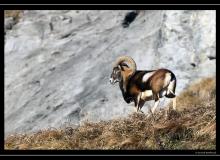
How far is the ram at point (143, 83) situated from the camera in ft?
56.4

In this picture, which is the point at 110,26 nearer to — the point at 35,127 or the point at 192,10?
the point at 192,10

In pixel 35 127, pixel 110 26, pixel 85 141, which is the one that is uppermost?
pixel 85 141

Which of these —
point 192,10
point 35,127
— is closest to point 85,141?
point 35,127

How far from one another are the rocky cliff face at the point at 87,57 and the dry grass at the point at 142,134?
452 inches

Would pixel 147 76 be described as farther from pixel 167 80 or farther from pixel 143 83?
pixel 167 80

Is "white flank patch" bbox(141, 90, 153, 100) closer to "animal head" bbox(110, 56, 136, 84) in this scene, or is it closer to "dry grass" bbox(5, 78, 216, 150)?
"animal head" bbox(110, 56, 136, 84)

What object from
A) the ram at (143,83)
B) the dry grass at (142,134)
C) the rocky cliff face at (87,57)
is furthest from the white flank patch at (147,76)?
the rocky cliff face at (87,57)

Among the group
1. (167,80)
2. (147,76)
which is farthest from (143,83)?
(167,80)

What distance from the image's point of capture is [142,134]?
50.7 ft

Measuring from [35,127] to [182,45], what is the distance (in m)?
6.16

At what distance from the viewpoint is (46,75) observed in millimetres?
34062

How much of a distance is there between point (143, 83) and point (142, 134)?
221cm
